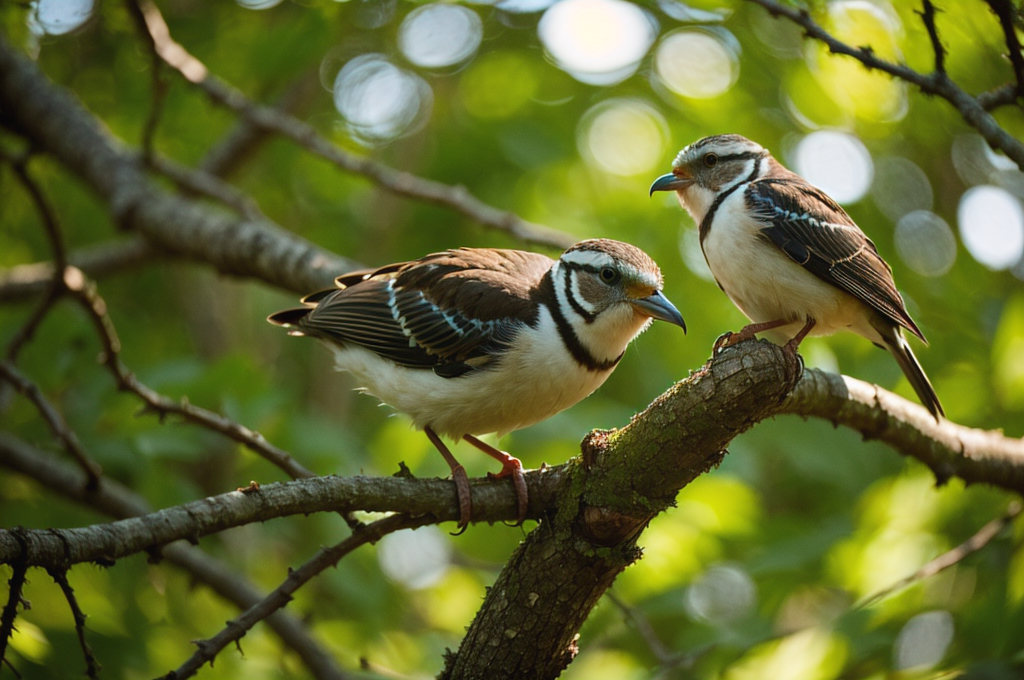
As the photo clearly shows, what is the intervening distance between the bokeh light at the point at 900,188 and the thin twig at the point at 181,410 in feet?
15.7

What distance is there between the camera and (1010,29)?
8.52 ft

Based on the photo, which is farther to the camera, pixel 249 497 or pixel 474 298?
pixel 474 298

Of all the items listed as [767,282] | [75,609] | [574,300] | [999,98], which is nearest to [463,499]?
[574,300]

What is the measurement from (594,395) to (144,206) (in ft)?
10.2

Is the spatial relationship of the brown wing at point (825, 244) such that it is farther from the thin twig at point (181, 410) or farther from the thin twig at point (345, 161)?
the thin twig at point (181, 410)

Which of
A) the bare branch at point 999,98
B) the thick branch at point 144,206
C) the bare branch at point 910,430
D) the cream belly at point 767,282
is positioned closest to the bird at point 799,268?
the cream belly at point 767,282

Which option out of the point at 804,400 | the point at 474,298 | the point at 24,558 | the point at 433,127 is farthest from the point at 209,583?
the point at 433,127

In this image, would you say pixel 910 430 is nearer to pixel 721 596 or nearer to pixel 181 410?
pixel 721 596

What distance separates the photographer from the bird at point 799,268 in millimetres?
3650

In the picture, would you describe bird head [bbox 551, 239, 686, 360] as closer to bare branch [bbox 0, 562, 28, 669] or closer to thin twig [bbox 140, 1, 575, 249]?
thin twig [bbox 140, 1, 575, 249]

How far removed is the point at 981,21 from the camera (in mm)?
3311

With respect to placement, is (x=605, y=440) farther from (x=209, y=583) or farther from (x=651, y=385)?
(x=209, y=583)

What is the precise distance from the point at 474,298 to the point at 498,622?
1.57 metres

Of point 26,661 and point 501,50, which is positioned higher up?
point 501,50
